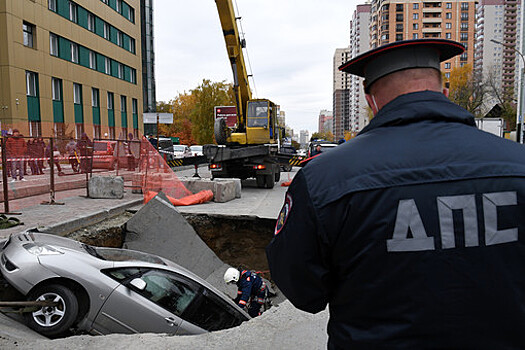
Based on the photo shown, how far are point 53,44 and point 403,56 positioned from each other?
31593mm

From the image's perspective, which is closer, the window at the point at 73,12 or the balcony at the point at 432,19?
the window at the point at 73,12

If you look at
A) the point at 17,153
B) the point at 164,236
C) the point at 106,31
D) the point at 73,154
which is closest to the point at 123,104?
the point at 106,31

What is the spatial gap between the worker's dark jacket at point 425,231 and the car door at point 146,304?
3.97m

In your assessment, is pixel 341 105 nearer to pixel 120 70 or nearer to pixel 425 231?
pixel 120 70

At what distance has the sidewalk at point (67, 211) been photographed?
7.46m

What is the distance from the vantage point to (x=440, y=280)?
51.7 inches

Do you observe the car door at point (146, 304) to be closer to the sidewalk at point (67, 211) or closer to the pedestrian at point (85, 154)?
the sidewalk at point (67, 211)

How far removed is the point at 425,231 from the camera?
1.30 m

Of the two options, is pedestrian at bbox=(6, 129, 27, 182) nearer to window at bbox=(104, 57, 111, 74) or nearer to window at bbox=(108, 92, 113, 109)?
window at bbox=(108, 92, 113, 109)

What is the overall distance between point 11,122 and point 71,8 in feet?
37.5

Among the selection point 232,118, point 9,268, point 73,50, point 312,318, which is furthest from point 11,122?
point 312,318

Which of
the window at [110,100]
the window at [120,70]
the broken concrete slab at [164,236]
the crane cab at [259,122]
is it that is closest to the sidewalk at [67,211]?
the broken concrete slab at [164,236]

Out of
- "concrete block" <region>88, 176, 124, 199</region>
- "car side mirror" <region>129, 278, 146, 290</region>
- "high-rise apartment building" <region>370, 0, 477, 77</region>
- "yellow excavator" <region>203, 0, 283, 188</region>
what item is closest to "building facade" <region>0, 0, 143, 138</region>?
"yellow excavator" <region>203, 0, 283, 188</region>

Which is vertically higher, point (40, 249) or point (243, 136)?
point (243, 136)
